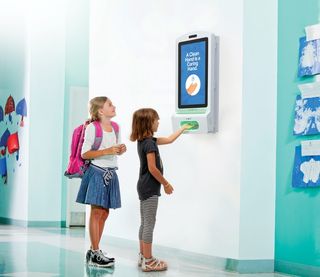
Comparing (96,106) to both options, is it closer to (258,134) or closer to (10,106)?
(258,134)

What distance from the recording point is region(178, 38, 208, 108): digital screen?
18.4 feet

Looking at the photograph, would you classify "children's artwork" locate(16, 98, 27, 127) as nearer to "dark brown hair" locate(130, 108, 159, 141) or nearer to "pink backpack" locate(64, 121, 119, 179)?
"pink backpack" locate(64, 121, 119, 179)

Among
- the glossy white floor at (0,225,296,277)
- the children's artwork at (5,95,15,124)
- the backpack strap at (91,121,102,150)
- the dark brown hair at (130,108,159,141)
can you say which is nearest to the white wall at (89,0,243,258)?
the glossy white floor at (0,225,296,277)

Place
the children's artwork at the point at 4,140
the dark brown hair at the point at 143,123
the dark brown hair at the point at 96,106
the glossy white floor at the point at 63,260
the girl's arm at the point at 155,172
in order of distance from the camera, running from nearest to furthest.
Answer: the glossy white floor at the point at 63,260, the girl's arm at the point at 155,172, the dark brown hair at the point at 143,123, the dark brown hair at the point at 96,106, the children's artwork at the point at 4,140

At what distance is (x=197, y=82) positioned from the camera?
5.66 metres

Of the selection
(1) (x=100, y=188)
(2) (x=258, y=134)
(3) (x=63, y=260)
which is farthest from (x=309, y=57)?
(3) (x=63, y=260)

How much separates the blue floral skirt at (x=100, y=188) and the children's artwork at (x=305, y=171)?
4.41ft

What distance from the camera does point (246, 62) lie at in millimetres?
5352

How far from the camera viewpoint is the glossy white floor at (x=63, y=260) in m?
5.16

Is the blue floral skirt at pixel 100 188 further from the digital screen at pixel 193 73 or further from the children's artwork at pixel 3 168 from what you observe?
the children's artwork at pixel 3 168

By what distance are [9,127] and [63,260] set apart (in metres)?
5.23

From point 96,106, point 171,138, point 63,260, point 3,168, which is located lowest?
A: point 63,260

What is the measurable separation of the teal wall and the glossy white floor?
25 cm

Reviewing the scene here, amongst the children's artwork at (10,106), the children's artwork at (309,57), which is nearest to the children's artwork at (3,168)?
the children's artwork at (10,106)
